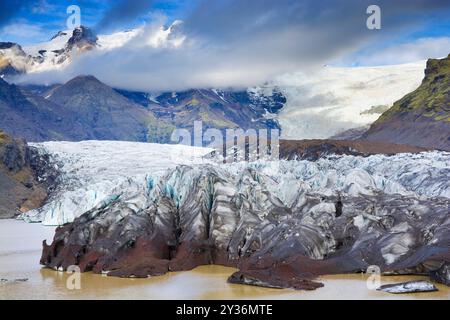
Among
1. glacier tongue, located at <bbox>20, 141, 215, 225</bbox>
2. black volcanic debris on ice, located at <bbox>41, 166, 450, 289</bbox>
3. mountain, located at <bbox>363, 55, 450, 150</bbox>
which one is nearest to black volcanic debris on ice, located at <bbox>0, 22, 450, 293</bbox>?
black volcanic debris on ice, located at <bbox>41, 166, 450, 289</bbox>

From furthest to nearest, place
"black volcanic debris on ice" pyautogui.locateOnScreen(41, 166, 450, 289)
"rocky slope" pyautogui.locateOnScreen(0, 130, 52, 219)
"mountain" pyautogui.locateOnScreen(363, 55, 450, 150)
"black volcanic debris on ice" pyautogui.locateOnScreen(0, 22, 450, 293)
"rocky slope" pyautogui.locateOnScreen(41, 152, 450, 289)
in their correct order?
1. "mountain" pyautogui.locateOnScreen(363, 55, 450, 150)
2. "rocky slope" pyautogui.locateOnScreen(0, 130, 52, 219)
3. "rocky slope" pyautogui.locateOnScreen(41, 152, 450, 289)
4. "black volcanic debris on ice" pyautogui.locateOnScreen(41, 166, 450, 289)
5. "black volcanic debris on ice" pyautogui.locateOnScreen(0, 22, 450, 293)

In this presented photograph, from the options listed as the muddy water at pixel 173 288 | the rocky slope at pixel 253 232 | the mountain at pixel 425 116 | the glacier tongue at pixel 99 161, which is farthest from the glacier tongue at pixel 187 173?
the mountain at pixel 425 116

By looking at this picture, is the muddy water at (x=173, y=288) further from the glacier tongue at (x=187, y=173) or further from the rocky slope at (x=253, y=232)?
the glacier tongue at (x=187, y=173)

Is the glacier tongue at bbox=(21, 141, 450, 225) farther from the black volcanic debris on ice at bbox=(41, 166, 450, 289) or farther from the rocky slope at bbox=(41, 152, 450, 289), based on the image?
the black volcanic debris on ice at bbox=(41, 166, 450, 289)

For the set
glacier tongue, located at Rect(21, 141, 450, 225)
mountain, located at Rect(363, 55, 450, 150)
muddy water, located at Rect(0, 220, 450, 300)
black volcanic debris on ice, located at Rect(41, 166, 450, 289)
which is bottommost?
muddy water, located at Rect(0, 220, 450, 300)

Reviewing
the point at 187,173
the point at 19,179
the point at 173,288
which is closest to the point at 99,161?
the point at 19,179
